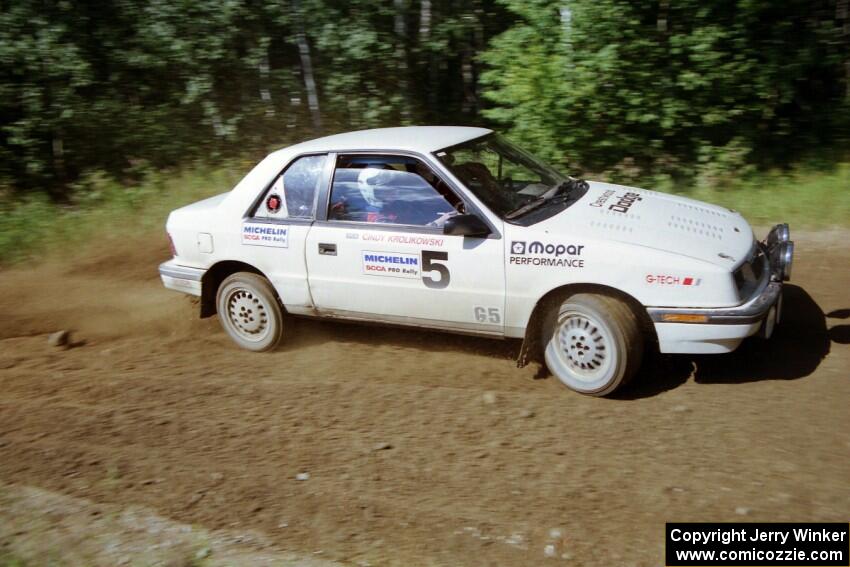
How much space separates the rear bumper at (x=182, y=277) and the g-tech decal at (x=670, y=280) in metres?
3.55

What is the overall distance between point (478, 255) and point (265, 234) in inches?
69.6

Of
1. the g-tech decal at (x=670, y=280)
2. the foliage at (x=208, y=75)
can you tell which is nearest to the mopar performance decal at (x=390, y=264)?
the g-tech decal at (x=670, y=280)

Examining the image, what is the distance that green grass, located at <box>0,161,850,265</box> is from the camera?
28.2 ft

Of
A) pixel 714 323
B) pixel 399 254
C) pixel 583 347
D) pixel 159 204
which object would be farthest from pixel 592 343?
pixel 159 204

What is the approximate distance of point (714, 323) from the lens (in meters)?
4.84

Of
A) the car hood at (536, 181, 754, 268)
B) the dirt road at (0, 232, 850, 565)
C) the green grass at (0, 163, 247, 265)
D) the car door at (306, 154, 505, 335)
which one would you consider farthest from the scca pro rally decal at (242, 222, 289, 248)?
the green grass at (0, 163, 247, 265)

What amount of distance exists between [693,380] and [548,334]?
1014 millimetres

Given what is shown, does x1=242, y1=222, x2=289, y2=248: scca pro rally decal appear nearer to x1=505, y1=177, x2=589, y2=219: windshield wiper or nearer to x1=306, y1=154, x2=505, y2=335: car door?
x1=306, y1=154, x2=505, y2=335: car door

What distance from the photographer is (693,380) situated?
534cm

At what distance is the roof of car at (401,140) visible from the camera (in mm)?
5723

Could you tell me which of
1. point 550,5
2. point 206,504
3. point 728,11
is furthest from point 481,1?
point 206,504

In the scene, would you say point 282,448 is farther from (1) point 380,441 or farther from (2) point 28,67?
(2) point 28,67

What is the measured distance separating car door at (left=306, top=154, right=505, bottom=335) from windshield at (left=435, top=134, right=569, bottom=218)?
19 centimetres

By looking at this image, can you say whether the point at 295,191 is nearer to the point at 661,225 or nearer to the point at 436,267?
the point at 436,267
